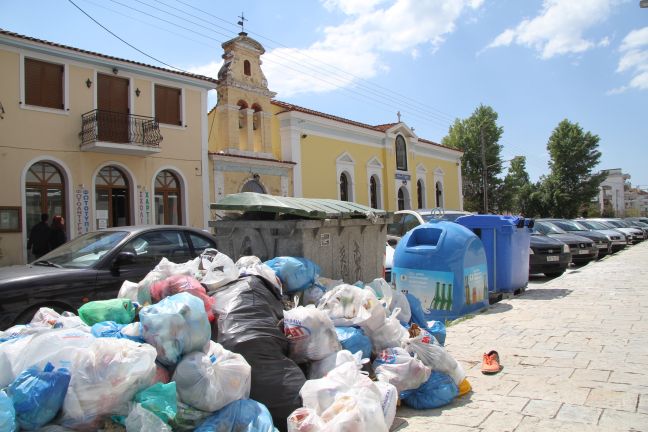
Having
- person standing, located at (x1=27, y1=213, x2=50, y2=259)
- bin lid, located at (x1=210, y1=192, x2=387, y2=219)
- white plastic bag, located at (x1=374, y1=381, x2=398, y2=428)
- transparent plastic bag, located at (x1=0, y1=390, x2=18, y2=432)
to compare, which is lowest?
white plastic bag, located at (x1=374, y1=381, x2=398, y2=428)

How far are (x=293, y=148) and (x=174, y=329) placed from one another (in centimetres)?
1968

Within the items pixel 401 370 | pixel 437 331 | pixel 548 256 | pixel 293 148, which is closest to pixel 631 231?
pixel 548 256

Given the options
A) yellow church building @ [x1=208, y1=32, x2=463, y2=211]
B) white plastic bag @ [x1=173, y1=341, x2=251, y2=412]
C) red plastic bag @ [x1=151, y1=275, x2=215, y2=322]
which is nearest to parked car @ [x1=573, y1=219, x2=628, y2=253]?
yellow church building @ [x1=208, y1=32, x2=463, y2=211]

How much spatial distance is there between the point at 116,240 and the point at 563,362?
5343 mm

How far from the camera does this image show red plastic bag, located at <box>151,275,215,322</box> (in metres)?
3.86

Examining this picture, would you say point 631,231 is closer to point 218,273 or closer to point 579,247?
point 579,247

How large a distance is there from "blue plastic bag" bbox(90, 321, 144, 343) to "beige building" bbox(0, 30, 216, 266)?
12117mm

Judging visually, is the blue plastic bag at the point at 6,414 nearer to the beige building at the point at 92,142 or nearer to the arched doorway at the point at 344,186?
the beige building at the point at 92,142

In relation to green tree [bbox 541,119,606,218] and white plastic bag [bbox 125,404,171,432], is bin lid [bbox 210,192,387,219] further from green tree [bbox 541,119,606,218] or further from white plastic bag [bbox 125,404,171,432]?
green tree [bbox 541,119,606,218]

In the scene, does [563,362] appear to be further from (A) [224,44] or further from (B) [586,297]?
(A) [224,44]

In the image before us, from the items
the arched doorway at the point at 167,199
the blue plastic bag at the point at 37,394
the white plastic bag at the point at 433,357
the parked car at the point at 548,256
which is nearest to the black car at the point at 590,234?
the parked car at the point at 548,256

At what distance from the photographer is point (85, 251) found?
21.0 ft

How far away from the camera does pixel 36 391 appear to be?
2.54 m

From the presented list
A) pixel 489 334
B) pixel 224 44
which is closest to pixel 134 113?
pixel 224 44
